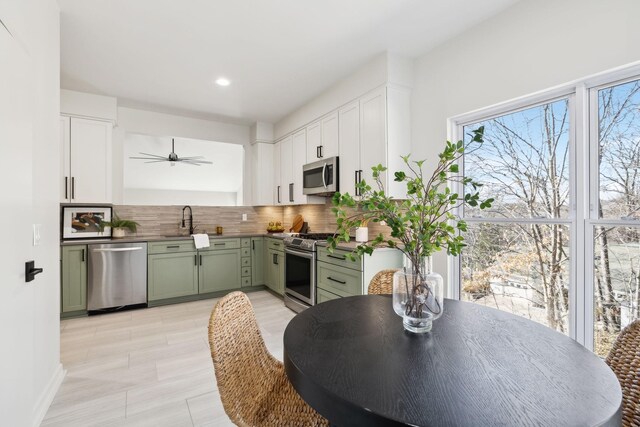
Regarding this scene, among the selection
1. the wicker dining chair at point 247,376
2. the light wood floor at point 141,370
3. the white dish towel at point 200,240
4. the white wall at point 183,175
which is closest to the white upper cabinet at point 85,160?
the white wall at point 183,175

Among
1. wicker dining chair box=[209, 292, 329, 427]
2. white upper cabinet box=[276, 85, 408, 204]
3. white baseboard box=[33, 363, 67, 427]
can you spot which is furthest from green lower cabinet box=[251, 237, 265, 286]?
wicker dining chair box=[209, 292, 329, 427]

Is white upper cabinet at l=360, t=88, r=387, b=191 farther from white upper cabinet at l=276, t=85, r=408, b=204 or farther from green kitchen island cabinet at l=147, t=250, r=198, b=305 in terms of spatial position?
green kitchen island cabinet at l=147, t=250, r=198, b=305

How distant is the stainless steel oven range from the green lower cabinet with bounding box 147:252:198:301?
1.32 metres

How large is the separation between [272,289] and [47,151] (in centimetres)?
322

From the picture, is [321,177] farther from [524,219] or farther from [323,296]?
[524,219]

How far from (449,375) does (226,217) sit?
470 cm

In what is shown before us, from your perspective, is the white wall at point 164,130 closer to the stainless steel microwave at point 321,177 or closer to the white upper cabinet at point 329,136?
the stainless steel microwave at point 321,177

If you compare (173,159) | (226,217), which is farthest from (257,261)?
(173,159)

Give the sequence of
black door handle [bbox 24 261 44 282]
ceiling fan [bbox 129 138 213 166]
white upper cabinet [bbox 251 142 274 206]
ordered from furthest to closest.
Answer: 1. white upper cabinet [bbox 251 142 274 206]
2. ceiling fan [bbox 129 138 213 166]
3. black door handle [bbox 24 261 44 282]

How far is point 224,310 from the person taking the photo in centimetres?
122

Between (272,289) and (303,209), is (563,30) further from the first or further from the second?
(272,289)

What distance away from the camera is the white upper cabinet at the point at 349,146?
10.9 feet

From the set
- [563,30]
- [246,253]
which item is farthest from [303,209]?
[563,30]

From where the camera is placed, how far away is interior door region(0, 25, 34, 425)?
4.38 feet
